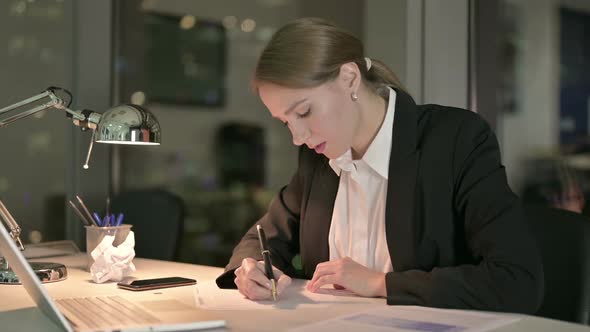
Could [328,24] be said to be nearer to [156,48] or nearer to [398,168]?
[398,168]

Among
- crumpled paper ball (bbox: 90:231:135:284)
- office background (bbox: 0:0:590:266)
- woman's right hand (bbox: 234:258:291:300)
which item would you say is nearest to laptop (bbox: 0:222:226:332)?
woman's right hand (bbox: 234:258:291:300)

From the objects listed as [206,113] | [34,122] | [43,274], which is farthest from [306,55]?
[34,122]

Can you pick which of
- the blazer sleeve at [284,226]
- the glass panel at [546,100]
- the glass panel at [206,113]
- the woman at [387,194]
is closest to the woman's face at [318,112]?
the woman at [387,194]

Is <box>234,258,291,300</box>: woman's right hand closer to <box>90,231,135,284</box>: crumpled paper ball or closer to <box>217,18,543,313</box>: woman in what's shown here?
<box>217,18,543,313</box>: woman

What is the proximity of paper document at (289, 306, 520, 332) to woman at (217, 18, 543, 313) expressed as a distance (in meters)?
0.06

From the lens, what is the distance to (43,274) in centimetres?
171

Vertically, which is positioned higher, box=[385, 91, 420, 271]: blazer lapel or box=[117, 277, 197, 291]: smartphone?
box=[385, 91, 420, 271]: blazer lapel

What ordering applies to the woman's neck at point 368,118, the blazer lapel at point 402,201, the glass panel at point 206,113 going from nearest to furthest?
the blazer lapel at point 402,201
the woman's neck at point 368,118
the glass panel at point 206,113

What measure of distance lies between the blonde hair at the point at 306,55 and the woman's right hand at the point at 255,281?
1.32 feet

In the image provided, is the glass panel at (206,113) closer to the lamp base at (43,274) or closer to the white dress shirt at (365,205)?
the white dress shirt at (365,205)

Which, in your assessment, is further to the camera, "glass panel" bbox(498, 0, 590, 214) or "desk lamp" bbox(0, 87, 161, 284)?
"glass panel" bbox(498, 0, 590, 214)

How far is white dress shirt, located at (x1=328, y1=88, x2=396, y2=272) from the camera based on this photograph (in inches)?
63.9

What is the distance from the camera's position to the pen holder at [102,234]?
178 cm

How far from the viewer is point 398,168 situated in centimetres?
158
